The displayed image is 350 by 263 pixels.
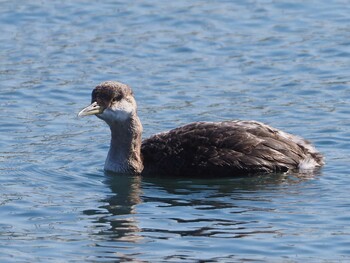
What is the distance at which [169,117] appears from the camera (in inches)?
771

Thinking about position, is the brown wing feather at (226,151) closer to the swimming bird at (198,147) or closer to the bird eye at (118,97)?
the swimming bird at (198,147)

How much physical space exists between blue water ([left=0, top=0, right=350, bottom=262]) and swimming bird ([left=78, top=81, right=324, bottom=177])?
0.70ft

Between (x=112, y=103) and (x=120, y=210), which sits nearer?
(x=120, y=210)

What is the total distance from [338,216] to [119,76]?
321 inches

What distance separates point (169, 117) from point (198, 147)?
A: 292cm

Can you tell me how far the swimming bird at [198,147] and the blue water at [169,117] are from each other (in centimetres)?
21

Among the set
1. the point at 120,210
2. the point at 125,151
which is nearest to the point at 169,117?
the point at 125,151

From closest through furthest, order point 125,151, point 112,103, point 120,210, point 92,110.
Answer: point 120,210 < point 92,110 < point 112,103 < point 125,151

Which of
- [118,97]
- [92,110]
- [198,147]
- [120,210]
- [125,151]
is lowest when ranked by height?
[120,210]

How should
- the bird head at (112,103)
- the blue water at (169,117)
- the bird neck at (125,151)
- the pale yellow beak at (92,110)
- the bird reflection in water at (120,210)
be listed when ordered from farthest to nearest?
1. the bird neck at (125,151)
2. the bird head at (112,103)
3. the pale yellow beak at (92,110)
4. the bird reflection in water at (120,210)
5. the blue water at (169,117)

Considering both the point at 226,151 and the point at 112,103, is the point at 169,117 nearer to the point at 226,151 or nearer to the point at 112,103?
the point at 112,103

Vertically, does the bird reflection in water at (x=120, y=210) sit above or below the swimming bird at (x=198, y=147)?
below

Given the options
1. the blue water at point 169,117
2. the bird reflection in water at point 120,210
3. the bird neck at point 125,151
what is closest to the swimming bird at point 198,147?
the bird neck at point 125,151

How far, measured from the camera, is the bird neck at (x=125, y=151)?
56.0ft
